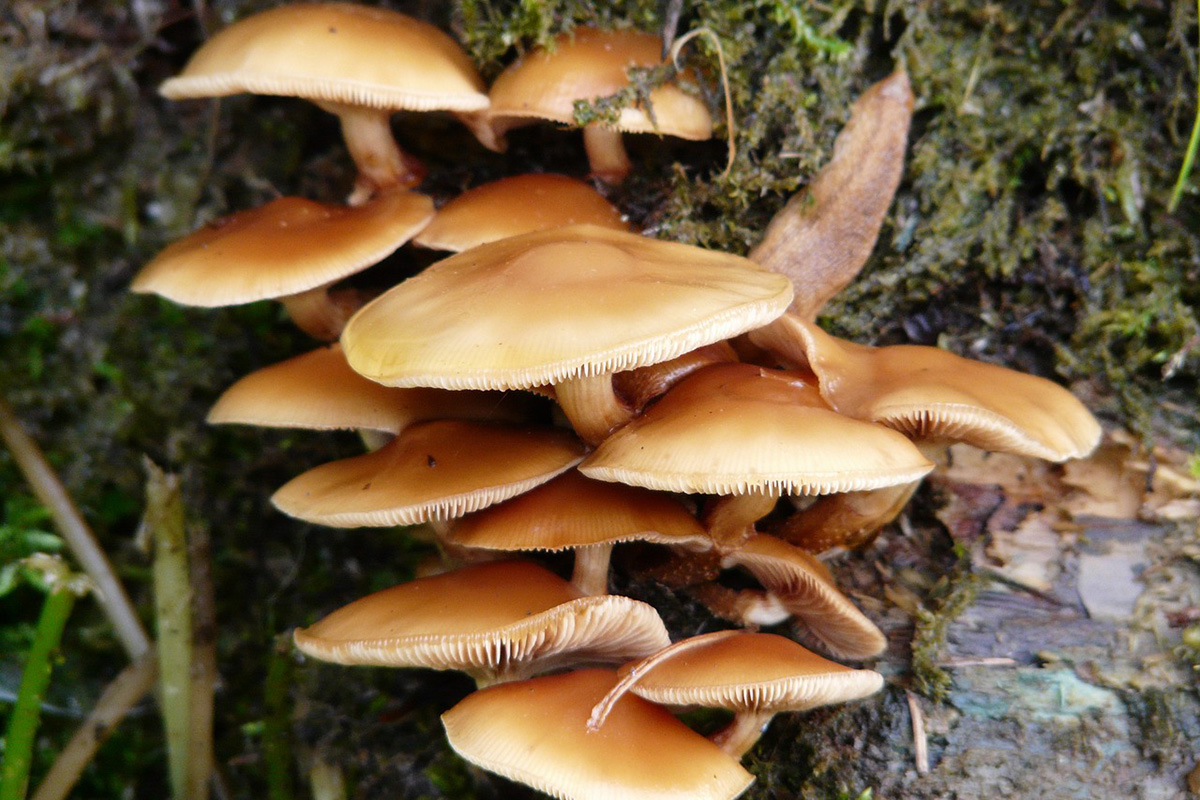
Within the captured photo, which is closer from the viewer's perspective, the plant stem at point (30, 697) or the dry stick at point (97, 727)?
the plant stem at point (30, 697)

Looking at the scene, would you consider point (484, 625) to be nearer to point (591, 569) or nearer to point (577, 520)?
point (577, 520)

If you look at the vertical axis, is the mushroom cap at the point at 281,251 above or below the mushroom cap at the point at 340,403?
above

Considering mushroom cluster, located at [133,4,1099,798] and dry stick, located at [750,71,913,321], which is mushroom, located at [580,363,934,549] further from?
dry stick, located at [750,71,913,321]

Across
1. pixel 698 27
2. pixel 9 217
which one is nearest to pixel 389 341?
pixel 698 27

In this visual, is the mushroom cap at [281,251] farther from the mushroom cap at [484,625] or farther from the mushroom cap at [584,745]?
the mushroom cap at [584,745]

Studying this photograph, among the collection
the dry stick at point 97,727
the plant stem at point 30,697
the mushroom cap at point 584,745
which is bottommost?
the dry stick at point 97,727

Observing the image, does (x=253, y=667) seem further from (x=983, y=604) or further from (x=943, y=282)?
(x=943, y=282)

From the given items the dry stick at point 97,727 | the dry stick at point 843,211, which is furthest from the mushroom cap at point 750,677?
the dry stick at point 97,727
